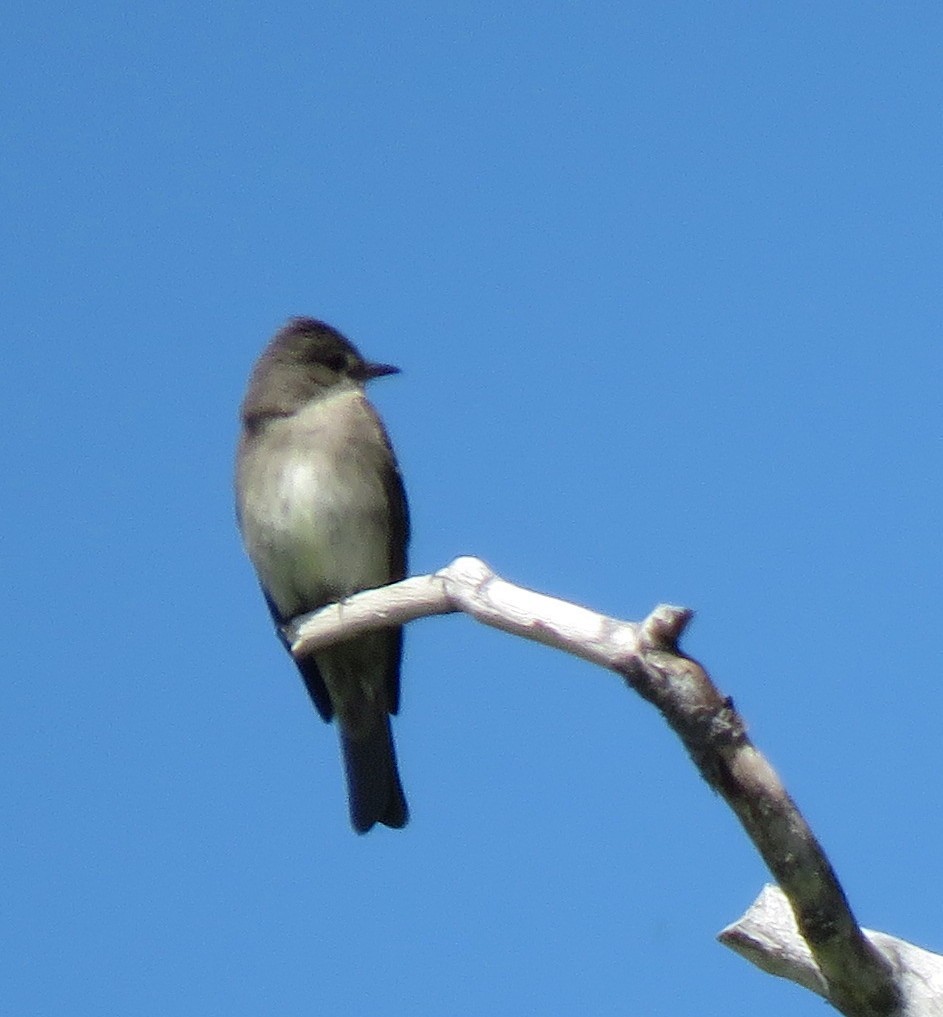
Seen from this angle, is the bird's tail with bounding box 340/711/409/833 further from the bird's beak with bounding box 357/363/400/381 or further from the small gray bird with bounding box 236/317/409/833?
the bird's beak with bounding box 357/363/400/381

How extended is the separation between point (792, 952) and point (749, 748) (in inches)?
18.2

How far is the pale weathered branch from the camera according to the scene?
3.68 m

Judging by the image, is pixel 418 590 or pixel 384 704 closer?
pixel 418 590

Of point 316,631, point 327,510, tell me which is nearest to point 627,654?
point 316,631

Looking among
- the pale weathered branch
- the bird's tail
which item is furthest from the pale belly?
the pale weathered branch

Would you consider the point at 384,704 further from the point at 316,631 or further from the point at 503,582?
the point at 503,582

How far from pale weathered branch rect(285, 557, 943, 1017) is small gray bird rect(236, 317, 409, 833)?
3.01 m

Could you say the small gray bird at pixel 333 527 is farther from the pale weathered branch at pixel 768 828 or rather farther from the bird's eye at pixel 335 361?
the pale weathered branch at pixel 768 828

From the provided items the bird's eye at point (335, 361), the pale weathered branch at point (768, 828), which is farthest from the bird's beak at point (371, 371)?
the pale weathered branch at point (768, 828)

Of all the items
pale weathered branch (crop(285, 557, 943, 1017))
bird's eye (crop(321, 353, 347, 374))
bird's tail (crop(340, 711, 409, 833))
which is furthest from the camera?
bird's eye (crop(321, 353, 347, 374))

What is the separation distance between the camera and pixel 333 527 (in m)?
6.95

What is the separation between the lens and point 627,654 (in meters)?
3.86

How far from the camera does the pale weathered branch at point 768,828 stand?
3684 mm

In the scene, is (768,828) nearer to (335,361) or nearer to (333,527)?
(333,527)
